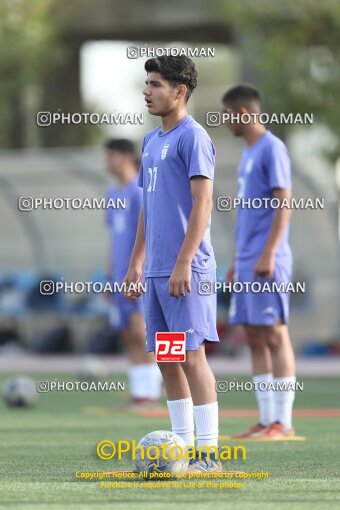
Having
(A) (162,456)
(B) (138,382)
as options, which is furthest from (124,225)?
(A) (162,456)

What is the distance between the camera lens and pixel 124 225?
13.0m

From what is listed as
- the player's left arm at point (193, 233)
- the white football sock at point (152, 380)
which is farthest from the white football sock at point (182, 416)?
the white football sock at point (152, 380)

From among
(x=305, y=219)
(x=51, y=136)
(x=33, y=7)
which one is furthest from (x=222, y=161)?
(x=51, y=136)

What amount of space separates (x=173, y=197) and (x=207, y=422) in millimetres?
1289

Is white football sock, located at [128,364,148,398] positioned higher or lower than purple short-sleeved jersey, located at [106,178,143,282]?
lower

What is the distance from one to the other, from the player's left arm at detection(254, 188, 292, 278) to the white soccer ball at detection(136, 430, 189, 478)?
254 cm

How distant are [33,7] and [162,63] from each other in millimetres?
19990

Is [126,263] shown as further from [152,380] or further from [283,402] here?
[283,402]

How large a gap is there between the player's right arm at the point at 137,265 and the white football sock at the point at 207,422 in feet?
2.93

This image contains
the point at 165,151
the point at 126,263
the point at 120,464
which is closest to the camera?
the point at 165,151

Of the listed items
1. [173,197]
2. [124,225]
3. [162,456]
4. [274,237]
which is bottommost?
[162,456]

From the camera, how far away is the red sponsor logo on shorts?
24.5 feet

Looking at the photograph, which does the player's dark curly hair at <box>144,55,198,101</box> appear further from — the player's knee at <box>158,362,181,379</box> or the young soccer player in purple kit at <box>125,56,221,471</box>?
the player's knee at <box>158,362,181,379</box>

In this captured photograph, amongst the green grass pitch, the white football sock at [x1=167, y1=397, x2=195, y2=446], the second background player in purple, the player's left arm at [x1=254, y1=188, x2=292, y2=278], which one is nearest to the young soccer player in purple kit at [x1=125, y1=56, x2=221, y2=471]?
the white football sock at [x1=167, y1=397, x2=195, y2=446]
